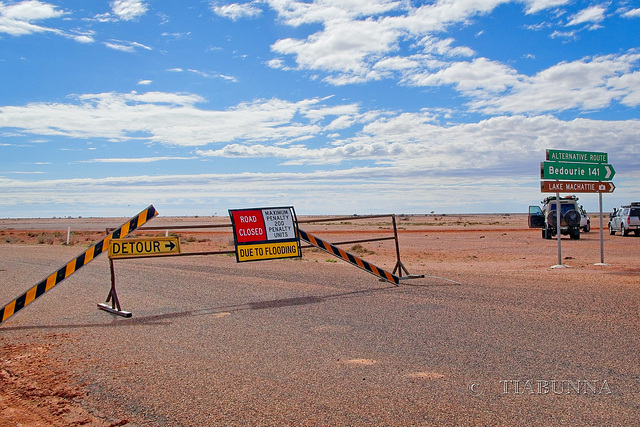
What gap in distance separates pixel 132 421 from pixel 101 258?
1671 cm

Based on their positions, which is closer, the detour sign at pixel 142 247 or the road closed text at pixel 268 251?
the detour sign at pixel 142 247

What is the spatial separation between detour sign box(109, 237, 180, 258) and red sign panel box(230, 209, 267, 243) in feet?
3.74

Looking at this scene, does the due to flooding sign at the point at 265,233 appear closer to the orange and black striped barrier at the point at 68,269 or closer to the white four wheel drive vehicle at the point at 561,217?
the orange and black striped barrier at the point at 68,269

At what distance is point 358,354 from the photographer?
19.7 feet

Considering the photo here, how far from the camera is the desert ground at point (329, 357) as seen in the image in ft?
14.3

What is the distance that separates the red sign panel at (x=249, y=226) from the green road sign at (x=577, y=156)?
9.75 m

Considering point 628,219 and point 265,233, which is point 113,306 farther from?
point 628,219

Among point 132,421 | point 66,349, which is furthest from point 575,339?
point 66,349

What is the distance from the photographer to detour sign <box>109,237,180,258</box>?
347 inches

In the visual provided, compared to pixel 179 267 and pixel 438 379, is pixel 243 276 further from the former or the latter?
pixel 438 379

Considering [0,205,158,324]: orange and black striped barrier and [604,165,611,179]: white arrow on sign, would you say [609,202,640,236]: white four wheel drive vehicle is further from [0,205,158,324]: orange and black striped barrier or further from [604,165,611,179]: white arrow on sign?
[0,205,158,324]: orange and black striped barrier

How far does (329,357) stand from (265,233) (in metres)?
4.71

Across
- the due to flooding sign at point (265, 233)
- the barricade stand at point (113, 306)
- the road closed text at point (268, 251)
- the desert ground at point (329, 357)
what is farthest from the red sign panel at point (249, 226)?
the barricade stand at point (113, 306)

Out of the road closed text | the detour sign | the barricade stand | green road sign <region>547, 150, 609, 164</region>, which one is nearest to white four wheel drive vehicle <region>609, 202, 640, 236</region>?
green road sign <region>547, 150, 609, 164</region>
